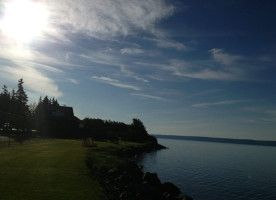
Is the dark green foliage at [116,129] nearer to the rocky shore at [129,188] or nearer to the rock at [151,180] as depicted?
the rock at [151,180]

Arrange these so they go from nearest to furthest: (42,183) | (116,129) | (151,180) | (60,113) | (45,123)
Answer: (42,183) < (151,180) < (45,123) < (60,113) < (116,129)

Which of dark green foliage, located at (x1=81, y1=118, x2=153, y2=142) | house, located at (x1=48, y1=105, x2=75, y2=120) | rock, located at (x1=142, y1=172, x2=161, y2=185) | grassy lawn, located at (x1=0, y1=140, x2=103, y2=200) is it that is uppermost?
house, located at (x1=48, y1=105, x2=75, y2=120)

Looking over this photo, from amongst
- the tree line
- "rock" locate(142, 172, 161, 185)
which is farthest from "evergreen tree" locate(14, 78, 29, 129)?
"rock" locate(142, 172, 161, 185)

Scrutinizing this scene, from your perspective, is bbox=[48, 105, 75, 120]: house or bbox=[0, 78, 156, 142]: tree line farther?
bbox=[48, 105, 75, 120]: house

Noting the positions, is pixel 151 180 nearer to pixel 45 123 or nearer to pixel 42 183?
pixel 42 183

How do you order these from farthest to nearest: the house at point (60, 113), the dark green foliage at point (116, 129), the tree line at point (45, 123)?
the house at point (60, 113) → the dark green foliage at point (116, 129) → the tree line at point (45, 123)

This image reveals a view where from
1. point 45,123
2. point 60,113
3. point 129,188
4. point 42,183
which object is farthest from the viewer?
point 60,113

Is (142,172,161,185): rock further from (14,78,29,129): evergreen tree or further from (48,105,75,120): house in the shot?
(48,105,75,120): house

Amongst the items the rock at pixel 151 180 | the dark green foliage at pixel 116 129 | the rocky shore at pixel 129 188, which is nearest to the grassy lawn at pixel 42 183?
the rocky shore at pixel 129 188

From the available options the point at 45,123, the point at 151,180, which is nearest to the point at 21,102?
the point at 45,123

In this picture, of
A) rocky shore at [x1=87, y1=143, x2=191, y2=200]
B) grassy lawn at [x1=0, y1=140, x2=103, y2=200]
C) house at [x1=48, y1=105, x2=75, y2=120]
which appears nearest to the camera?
grassy lawn at [x1=0, y1=140, x2=103, y2=200]

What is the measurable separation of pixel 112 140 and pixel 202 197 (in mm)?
57805

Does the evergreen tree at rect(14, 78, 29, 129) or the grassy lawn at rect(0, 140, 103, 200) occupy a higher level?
the evergreen tree at rect(14, 78, 29, 129)

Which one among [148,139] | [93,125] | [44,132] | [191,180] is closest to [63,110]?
[93,125]
